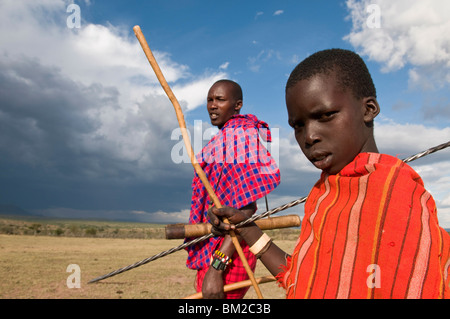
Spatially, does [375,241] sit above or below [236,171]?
below

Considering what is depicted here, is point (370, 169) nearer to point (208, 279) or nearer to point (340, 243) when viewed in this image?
point (340, 243)

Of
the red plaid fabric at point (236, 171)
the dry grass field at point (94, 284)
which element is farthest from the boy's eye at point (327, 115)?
the dry grass field at point (94, 284)

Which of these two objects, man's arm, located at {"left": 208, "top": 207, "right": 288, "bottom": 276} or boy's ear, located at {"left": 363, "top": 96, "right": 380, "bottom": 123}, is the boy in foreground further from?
man's arm, located at {"left": 208, "top": 207, "right": 288, "bottom": 276}

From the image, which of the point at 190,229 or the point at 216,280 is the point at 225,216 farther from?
the point at 216,280

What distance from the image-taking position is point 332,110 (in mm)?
1530

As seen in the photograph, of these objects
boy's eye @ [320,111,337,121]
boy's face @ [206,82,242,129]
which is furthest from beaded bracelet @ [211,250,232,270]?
boy's eye @ [320,111,337,121]

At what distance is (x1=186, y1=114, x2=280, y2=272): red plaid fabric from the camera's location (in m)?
3.02

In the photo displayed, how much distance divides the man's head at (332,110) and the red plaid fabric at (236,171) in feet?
4.60

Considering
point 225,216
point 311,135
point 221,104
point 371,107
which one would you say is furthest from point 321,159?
point 221,104

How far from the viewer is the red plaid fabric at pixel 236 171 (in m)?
3.02

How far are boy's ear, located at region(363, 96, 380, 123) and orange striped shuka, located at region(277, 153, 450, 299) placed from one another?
0.20 metres

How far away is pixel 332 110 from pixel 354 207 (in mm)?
423

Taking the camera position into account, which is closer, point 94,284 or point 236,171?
point 236,171

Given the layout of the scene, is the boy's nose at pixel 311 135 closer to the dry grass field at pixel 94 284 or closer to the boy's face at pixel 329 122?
the boy's face at pixel 329 122
